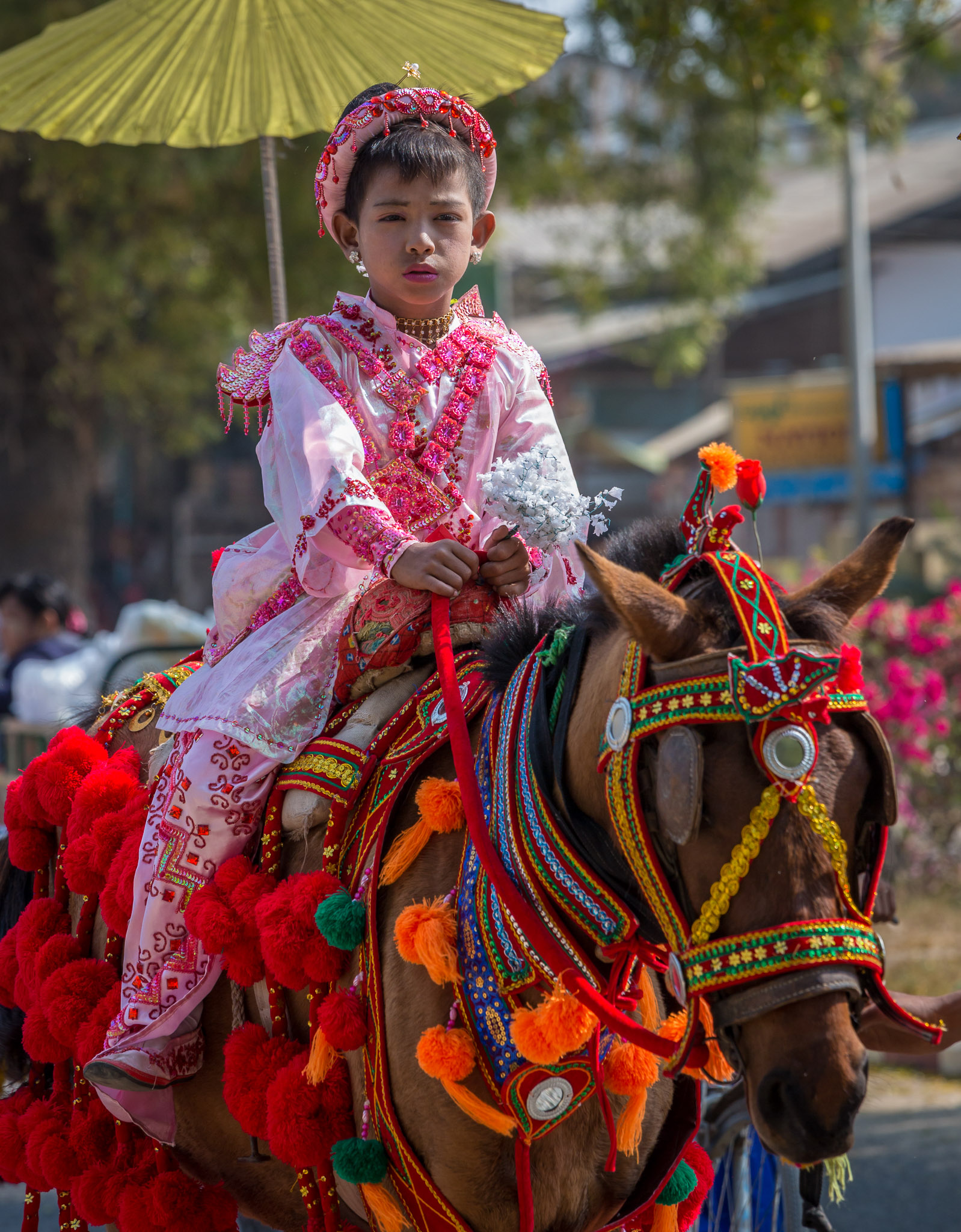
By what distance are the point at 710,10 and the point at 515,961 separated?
4.67 m

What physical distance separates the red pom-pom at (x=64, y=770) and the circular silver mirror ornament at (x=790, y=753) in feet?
6.16

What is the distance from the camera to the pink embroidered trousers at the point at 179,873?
2482mm

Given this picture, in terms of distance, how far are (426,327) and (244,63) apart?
1354mm

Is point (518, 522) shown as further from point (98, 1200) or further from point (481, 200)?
point (98, 1200)

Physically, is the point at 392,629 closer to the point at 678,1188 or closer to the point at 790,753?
the point at 790,753


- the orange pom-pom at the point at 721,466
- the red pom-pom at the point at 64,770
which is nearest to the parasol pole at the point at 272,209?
the red pom-pom at the point at 64,770

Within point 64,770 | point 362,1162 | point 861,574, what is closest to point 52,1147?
point 64,770

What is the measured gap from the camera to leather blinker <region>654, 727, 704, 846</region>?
1650 mm

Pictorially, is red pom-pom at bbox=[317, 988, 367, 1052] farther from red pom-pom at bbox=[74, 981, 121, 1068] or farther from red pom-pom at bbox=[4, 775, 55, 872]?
red pom-pom at bbox=[4, 775, 55, 872]

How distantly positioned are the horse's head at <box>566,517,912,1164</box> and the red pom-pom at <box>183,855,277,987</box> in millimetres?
928

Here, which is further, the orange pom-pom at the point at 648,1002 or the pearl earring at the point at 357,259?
the pearl earring at the point at 357,259

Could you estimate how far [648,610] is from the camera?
1.72 meters

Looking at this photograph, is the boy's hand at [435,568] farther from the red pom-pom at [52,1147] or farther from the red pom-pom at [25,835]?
the red pom-pom at [52,1147]

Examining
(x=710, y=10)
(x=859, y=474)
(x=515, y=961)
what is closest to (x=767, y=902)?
(x=515, y=961)
